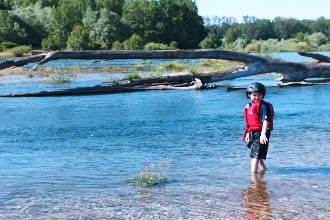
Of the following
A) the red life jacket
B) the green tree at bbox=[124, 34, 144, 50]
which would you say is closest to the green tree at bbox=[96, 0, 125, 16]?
the green tree at bbox=[124, 34, 144, 50]

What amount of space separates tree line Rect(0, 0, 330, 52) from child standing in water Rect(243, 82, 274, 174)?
74.3 m

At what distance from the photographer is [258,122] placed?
31.5 feet

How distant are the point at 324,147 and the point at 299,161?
1577mm

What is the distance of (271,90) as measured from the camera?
26.0 meters

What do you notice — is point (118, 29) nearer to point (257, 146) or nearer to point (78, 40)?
point (78, 40)

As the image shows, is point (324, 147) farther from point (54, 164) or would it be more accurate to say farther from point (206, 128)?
point (54, 164)

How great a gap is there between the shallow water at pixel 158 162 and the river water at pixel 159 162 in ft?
0.05

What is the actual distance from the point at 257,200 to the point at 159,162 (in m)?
3.03

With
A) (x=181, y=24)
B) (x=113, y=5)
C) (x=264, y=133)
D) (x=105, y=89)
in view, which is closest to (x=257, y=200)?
(x=264, y=133)

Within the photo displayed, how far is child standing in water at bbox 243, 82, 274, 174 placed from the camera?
9.40 meters

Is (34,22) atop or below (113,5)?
below

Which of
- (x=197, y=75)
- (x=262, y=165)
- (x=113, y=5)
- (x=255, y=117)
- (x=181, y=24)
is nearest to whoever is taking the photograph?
(x=255, y=117)

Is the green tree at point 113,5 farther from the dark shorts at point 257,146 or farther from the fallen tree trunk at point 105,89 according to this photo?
the dark shorts at point 257,146

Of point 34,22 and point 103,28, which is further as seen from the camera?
point 34,22
